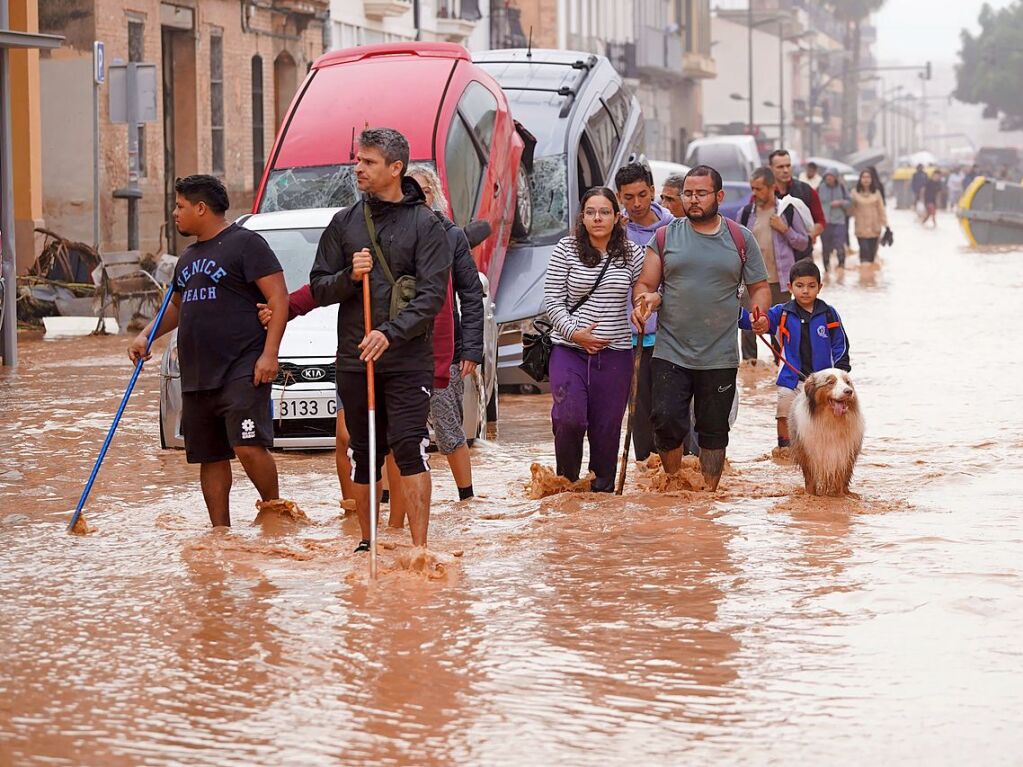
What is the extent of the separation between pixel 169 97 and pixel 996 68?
4139 inches

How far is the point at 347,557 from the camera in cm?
858

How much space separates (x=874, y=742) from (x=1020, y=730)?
453 millimetres

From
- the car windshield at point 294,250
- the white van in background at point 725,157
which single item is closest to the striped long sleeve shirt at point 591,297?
the car windshield at point 294,250

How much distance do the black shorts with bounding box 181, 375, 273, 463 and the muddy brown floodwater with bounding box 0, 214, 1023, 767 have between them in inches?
15.6

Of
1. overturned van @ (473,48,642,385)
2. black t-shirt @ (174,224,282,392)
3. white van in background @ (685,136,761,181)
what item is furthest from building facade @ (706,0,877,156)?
black t-shirt @ (174,224,282,392)

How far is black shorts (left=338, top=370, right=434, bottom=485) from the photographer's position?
8180 millimetres

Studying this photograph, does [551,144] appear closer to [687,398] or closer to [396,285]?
[687,398]

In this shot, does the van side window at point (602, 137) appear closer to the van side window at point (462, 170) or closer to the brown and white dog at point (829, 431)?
the van side window at point (462, 170)

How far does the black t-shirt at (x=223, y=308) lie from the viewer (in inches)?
344

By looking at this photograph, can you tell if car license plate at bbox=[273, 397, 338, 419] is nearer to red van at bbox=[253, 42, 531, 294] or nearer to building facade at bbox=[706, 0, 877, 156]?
red van at bbox=[253, 42, 531, 294]

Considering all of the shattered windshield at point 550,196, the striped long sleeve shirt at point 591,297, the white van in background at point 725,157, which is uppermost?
the white van in background at point 725,157

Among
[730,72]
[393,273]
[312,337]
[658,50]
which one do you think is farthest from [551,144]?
[730,72]

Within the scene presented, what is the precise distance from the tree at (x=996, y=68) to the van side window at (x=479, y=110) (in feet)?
356

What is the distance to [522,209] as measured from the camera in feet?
57.5
